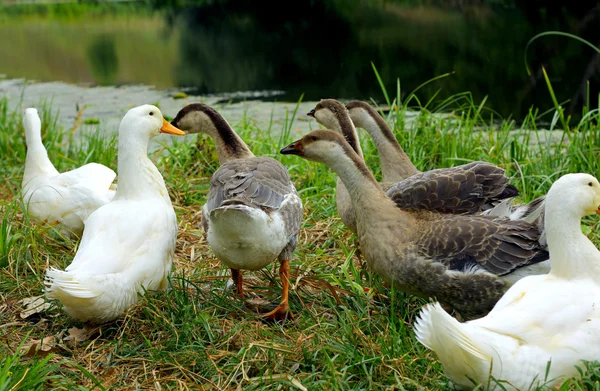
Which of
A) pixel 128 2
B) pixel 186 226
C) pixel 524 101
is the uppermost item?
pixel 186 226

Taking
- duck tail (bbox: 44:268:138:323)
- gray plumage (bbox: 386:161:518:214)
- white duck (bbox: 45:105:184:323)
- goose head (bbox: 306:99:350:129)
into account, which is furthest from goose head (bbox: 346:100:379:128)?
duck tail (bbox: 44:268:138:323)

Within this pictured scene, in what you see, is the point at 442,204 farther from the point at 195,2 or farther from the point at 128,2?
the point at 128,2

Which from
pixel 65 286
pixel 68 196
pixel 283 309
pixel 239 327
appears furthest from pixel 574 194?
pixel 68 196

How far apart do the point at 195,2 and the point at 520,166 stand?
1873 cm

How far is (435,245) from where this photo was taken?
12.5ft

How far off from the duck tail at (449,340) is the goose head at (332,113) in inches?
94.5

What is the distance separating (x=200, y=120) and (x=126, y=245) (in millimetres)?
1556

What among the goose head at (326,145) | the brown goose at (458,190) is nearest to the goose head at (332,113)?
the brown goose at (458,190)

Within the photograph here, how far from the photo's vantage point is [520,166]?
6.09 meters

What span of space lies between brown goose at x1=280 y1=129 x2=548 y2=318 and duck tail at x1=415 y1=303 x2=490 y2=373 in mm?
846

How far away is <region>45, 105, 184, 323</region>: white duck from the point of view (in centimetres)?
365

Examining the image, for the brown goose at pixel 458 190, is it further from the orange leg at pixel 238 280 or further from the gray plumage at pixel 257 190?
the orange leg at pixel 238 280

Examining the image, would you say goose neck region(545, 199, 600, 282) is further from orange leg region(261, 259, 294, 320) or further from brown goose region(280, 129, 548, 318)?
orange leg region(261, 259, 294, 320)

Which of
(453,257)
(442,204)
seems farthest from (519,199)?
(453,257)
